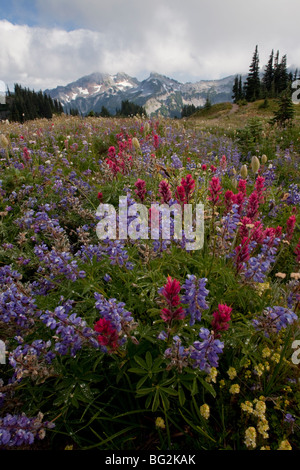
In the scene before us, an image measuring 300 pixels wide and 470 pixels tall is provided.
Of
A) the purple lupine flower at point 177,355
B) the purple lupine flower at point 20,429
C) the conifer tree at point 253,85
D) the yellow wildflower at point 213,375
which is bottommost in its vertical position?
the purple lupine flower at point 20,429

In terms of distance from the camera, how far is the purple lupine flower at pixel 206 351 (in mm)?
1631

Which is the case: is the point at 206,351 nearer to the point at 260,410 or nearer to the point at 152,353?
the point at 152,353

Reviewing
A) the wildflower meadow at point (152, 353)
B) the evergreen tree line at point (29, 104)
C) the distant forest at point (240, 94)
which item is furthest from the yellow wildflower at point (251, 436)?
the evergreen tree line at point (29, 104)

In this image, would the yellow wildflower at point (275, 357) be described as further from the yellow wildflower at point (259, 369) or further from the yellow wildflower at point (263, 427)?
the yellow wildflower at point (263, 427)

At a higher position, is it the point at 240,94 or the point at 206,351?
the point at 240,94

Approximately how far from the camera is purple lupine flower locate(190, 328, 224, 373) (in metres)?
1.63

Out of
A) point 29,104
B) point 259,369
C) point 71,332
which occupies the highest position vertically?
point 29,104

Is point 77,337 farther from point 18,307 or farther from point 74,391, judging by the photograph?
point 18,307

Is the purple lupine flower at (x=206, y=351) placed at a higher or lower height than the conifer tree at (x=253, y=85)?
lower

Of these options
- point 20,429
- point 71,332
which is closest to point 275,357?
point 71,332

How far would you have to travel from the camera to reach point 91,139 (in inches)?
351

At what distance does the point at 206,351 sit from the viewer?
1666 millimetres

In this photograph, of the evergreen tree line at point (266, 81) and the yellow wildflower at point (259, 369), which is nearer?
the yellow wildflower at point (259, 369)
